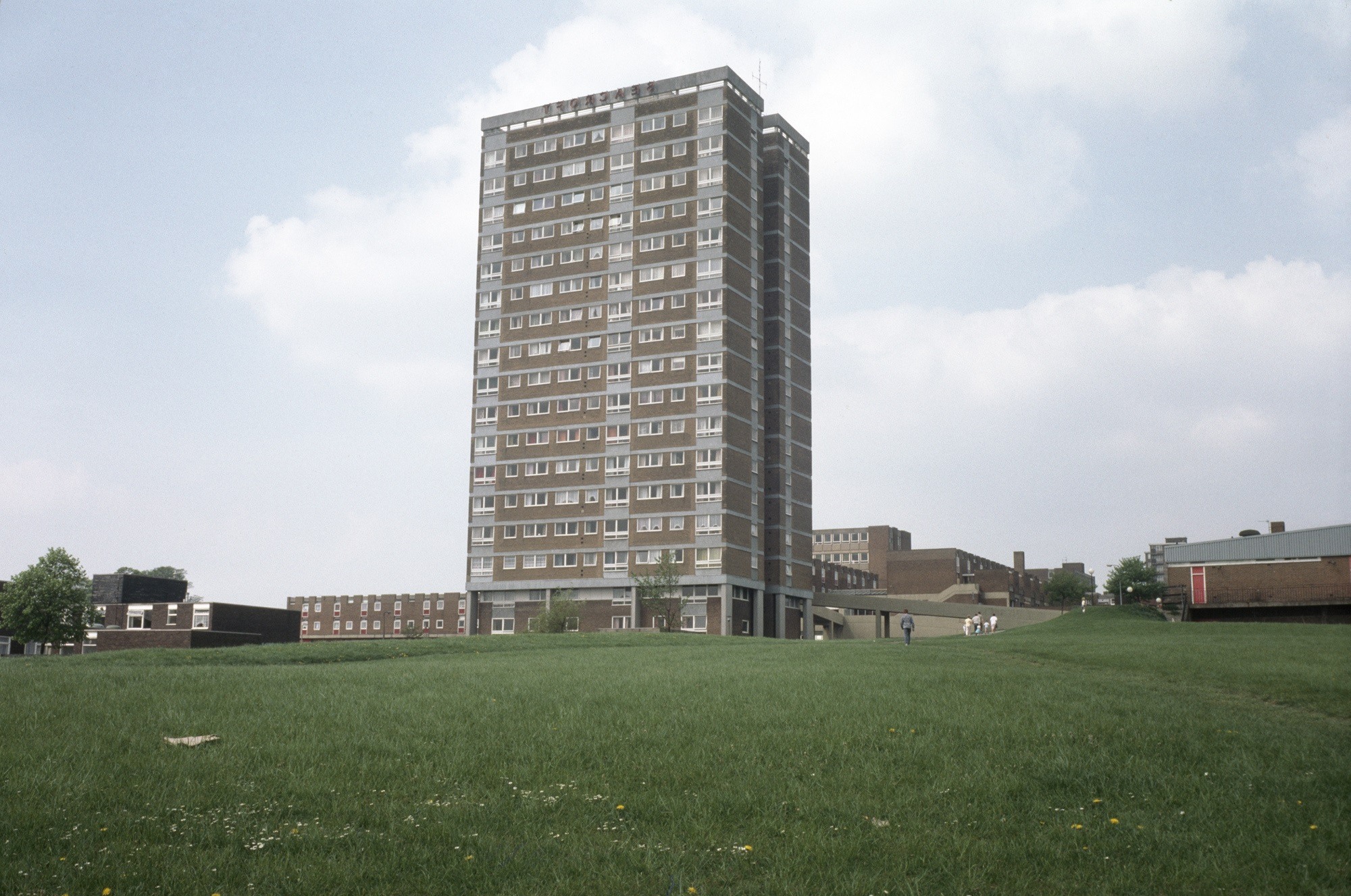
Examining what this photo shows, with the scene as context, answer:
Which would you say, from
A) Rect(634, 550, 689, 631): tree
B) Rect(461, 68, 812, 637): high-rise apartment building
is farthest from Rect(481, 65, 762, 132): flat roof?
Rect(634, 550, 689, 631): tree

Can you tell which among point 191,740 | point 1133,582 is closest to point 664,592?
point 191,740

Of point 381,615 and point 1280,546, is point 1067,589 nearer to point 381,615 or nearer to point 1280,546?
point 1280,546

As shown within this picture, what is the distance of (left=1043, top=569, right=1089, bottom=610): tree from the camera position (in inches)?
6353

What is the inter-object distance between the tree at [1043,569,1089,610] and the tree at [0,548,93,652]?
410 feet

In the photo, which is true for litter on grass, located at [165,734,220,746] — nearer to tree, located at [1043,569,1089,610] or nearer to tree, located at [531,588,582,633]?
tree, located at [531,588,582,633]

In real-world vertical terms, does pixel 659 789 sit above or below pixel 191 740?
below

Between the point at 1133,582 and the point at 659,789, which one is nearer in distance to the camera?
the point at 659,789

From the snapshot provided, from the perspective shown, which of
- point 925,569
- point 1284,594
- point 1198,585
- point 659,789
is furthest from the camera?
point 925,569

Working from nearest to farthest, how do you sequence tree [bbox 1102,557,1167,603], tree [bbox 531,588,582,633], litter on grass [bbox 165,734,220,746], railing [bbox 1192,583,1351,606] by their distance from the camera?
litter on grass [bbox 165,734,220,746]
railing [bbox 1192,583,1351,606]
tree [bbox 531,588,582,633]
tree [bbox 1102,557,1167,603]

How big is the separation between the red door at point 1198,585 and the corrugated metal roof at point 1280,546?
1075 millimetres

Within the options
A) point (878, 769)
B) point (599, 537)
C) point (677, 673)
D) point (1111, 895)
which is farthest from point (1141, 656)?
point (599, 537)

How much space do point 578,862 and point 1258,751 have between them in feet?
31.8

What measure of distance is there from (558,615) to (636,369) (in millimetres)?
24671

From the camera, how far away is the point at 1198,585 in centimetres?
7862
